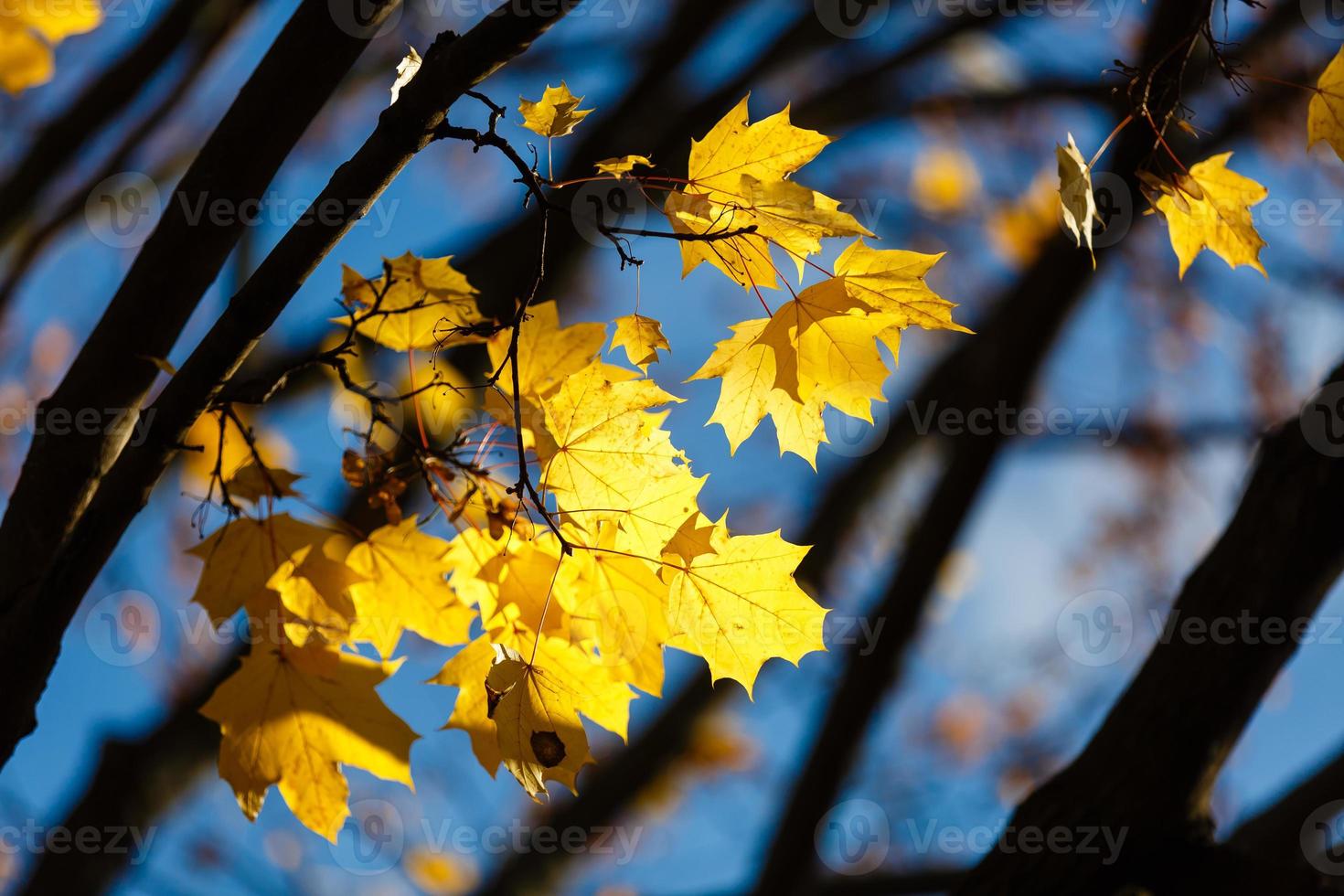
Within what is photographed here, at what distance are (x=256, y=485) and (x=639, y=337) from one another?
2.14 ft

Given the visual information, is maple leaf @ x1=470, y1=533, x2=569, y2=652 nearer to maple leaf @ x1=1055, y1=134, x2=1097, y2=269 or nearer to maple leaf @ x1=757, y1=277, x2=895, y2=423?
maple leaf @ x1=757, y1=277, x2=895, y2=423

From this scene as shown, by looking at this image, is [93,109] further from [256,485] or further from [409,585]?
[409,585]

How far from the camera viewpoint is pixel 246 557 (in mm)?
1312

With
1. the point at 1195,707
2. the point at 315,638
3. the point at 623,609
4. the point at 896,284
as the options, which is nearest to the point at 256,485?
the point at 315,638

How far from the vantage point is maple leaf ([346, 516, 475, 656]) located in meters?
1.29

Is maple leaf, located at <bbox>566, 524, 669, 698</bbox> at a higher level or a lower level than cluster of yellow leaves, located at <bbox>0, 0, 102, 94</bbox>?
lower

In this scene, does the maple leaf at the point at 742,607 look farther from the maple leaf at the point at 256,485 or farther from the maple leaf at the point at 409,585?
the maple leaf at the point at 256,485

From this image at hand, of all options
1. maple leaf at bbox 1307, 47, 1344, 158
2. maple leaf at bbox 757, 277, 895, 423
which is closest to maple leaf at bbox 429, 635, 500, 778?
maple leaf at bbox 757, 277, 895, 423

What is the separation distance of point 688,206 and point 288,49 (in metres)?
0.60

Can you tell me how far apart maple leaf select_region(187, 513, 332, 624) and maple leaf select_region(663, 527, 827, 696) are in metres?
0.58

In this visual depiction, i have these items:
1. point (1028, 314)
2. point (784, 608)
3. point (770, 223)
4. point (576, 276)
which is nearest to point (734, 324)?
point (770, 223)

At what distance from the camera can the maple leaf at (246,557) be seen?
4.28ft

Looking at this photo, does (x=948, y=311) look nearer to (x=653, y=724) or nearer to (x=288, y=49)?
(x=288, y=49)

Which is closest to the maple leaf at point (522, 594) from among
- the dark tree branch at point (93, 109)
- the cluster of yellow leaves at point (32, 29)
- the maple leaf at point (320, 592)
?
the maple leaf at point (320, 592)
